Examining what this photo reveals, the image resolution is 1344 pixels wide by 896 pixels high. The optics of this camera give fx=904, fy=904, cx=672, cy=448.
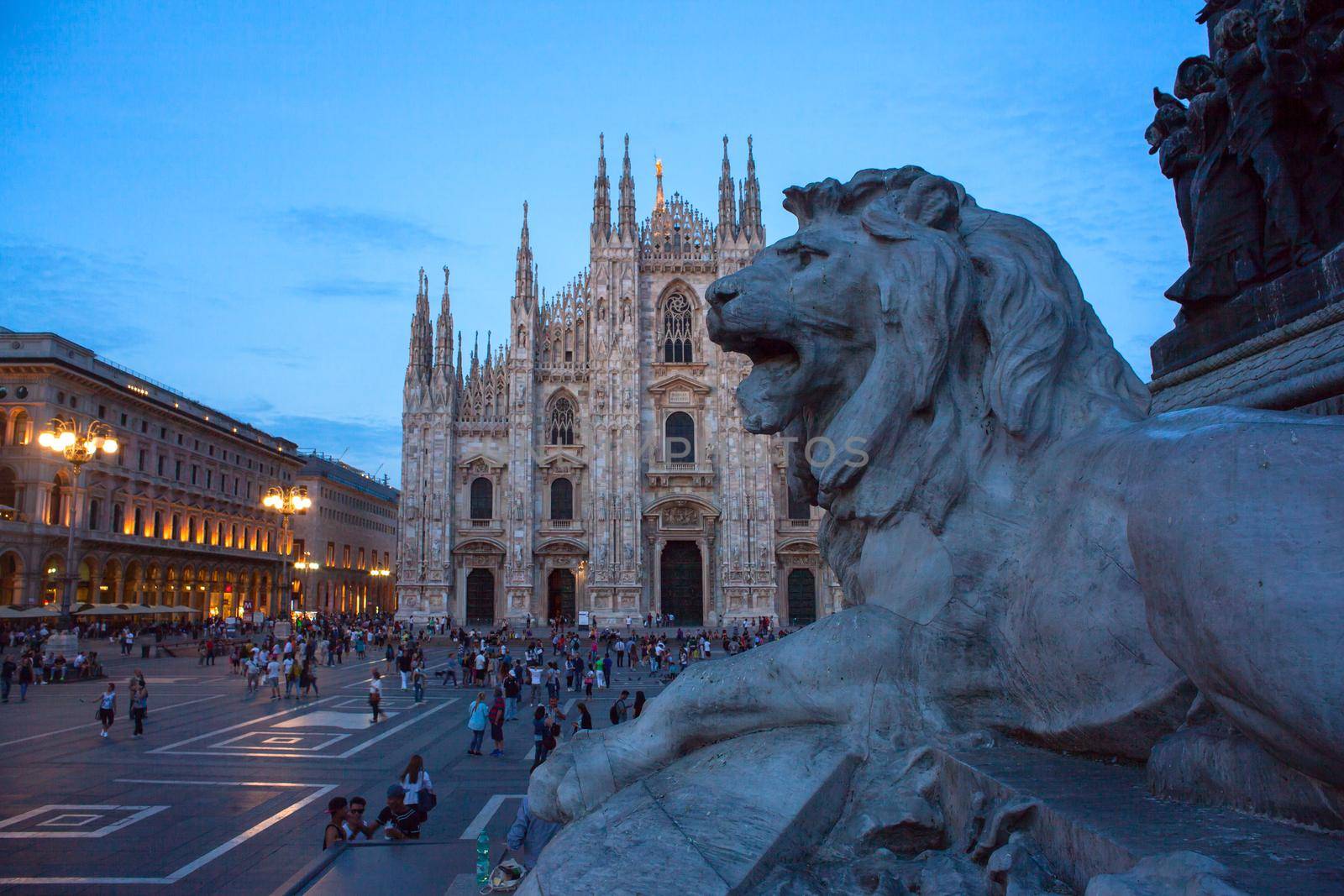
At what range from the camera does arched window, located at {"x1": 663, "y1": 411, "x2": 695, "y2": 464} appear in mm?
34406

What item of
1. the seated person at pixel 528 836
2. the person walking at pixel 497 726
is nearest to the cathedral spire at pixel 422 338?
the person walking at pixel 497 726

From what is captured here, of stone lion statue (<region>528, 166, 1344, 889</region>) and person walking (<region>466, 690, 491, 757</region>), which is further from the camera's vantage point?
person walking (<region>466, 690, 491, 757</region>)

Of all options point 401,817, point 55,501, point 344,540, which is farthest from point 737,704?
point 344,540

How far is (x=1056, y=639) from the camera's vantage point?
160 centimetres

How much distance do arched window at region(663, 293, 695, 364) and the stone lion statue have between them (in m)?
32.8

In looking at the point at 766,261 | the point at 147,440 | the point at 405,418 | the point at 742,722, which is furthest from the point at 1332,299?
the point at 147,440

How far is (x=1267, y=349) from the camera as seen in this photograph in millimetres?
3773

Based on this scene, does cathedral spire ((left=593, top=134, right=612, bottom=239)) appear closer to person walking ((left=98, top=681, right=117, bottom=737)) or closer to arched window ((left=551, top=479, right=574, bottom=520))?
arched window ((left=551, top=479, right=574, bottom=520))

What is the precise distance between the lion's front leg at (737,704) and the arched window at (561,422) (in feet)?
107

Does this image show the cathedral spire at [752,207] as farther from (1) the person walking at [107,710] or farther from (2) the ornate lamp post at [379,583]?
(2) the ornate lamp post at [379,583]

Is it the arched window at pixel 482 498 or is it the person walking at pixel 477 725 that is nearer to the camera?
the person walking at pixel 477 725

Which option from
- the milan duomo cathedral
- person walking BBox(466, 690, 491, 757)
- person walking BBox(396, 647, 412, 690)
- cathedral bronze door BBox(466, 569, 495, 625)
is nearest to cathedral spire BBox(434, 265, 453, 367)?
the milan duomo cathedral

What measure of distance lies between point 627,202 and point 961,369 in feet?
113

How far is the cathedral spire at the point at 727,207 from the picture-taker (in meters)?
34.9
